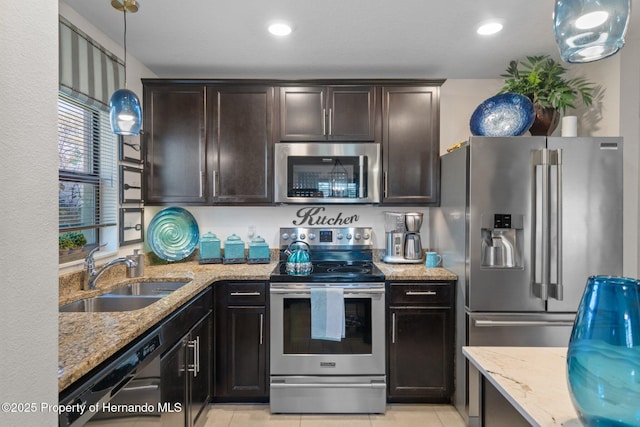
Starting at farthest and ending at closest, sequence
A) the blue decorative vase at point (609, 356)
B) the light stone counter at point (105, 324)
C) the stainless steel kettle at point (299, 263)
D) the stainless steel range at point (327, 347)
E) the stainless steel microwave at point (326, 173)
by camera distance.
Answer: the stainless steel microwave at point (326, 173) < the stainless steel kettle at point (299, 263) < the stainless steel range at point (327, 347) < the light stone counter at point (105, 324) < the blue decorative vase at point (609, 356)

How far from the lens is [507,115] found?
2.19 metres

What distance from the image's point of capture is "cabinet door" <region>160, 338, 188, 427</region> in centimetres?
156

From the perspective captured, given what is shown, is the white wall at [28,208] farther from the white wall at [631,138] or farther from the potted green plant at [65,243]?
the white wall at [631,138]

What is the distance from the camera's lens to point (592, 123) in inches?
96.6

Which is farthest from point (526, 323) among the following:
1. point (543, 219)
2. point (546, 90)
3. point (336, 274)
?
point (546, 90)

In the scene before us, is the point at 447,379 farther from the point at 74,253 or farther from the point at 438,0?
the point at 74,253

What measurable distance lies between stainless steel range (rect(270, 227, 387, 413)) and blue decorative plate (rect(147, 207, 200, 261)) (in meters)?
0.98

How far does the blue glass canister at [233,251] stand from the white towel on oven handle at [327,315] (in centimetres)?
81

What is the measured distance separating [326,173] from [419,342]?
1.41 meters

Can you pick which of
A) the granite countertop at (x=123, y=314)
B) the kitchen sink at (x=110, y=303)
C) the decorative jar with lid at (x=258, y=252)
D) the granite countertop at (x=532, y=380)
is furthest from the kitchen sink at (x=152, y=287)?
the granite countertop at (x=532, y=380)

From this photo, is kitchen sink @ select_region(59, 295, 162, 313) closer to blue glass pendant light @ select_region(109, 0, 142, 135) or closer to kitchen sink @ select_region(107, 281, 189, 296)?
kitchen sink @ select_region(107, 281, 189, 296)

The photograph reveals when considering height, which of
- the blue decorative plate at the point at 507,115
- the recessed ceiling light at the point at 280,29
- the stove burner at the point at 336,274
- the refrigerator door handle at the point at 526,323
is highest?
the recessed ceiling light at the point at 280,29

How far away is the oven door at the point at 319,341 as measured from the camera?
229cm

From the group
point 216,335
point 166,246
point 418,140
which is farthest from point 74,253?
point 418,140
